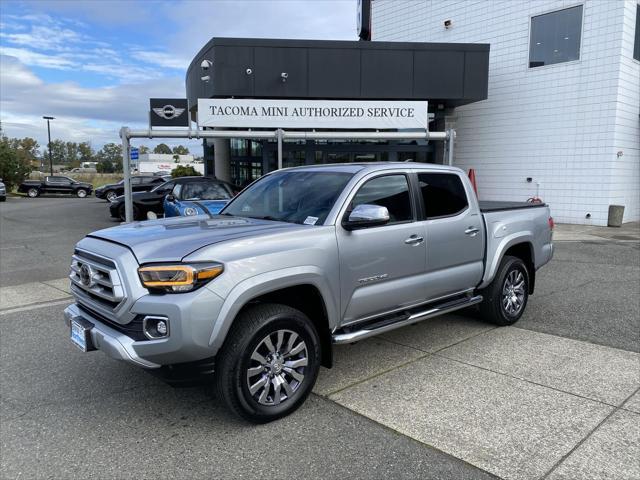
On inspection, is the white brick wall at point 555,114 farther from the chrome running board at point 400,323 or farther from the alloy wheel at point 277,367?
the alloy wheel at point 277,367

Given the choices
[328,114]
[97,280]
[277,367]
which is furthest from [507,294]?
[328,114]

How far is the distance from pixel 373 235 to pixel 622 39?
52.3ft

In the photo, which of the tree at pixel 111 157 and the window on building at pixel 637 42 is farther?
the tree at pixel 111 157

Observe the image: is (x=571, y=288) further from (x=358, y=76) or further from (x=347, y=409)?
(x=358, y=76)

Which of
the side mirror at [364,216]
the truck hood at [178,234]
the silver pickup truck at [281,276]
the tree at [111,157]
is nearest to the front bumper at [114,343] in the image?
the silver pickup truck at [281,276]

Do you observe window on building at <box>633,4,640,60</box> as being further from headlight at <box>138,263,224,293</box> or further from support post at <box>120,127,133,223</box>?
headlight at <box>138,263,224,293</box>

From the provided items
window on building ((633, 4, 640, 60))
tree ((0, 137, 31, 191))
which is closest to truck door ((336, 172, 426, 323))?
window on building ((633, 4, 640, 60))

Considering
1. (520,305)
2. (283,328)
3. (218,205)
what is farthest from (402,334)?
(218,205)

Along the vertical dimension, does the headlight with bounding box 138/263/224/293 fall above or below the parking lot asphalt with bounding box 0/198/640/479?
above

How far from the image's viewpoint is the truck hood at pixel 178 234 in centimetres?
322

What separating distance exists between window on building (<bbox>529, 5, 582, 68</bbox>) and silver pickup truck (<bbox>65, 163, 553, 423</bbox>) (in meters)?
14.7

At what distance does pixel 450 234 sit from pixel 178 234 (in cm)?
261

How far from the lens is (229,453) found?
10.2 feet

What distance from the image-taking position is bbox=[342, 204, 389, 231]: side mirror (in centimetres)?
370
